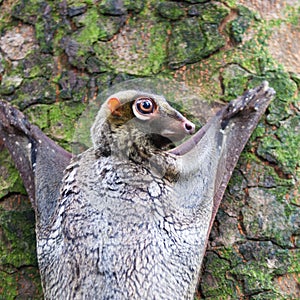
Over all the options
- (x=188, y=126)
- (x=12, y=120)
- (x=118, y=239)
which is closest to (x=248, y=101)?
(x=188, y=126)

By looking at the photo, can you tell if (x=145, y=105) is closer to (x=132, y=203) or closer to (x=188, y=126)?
(x=188, y=126)

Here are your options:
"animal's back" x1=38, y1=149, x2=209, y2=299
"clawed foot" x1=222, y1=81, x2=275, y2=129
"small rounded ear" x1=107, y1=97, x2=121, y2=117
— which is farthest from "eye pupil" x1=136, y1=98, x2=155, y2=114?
"clawed foot" x1=222, y1=81, x2=275, y2=129

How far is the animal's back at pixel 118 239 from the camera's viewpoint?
3523mm

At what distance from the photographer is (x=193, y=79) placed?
4.48m

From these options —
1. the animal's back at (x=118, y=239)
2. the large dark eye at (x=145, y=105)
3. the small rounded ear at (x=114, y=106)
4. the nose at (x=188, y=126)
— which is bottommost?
the animal's back at (x=118, y=239)

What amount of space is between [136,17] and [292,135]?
4.46ft

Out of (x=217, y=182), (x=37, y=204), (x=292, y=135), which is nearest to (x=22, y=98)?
(x=37, y=204)

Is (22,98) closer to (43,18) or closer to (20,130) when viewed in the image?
(20,130)

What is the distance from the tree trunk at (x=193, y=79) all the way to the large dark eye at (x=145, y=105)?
88 cm

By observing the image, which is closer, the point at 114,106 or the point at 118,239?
the point at 118,239

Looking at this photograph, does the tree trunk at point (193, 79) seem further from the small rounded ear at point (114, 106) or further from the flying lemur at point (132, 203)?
the small rounded ear at point (114, 106)

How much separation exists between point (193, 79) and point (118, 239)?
1418 mm

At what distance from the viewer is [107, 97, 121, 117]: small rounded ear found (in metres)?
3.72

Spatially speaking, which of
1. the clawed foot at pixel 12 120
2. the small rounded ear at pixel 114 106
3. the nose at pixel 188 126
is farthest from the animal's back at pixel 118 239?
the clawed foot at pixel 12 120
